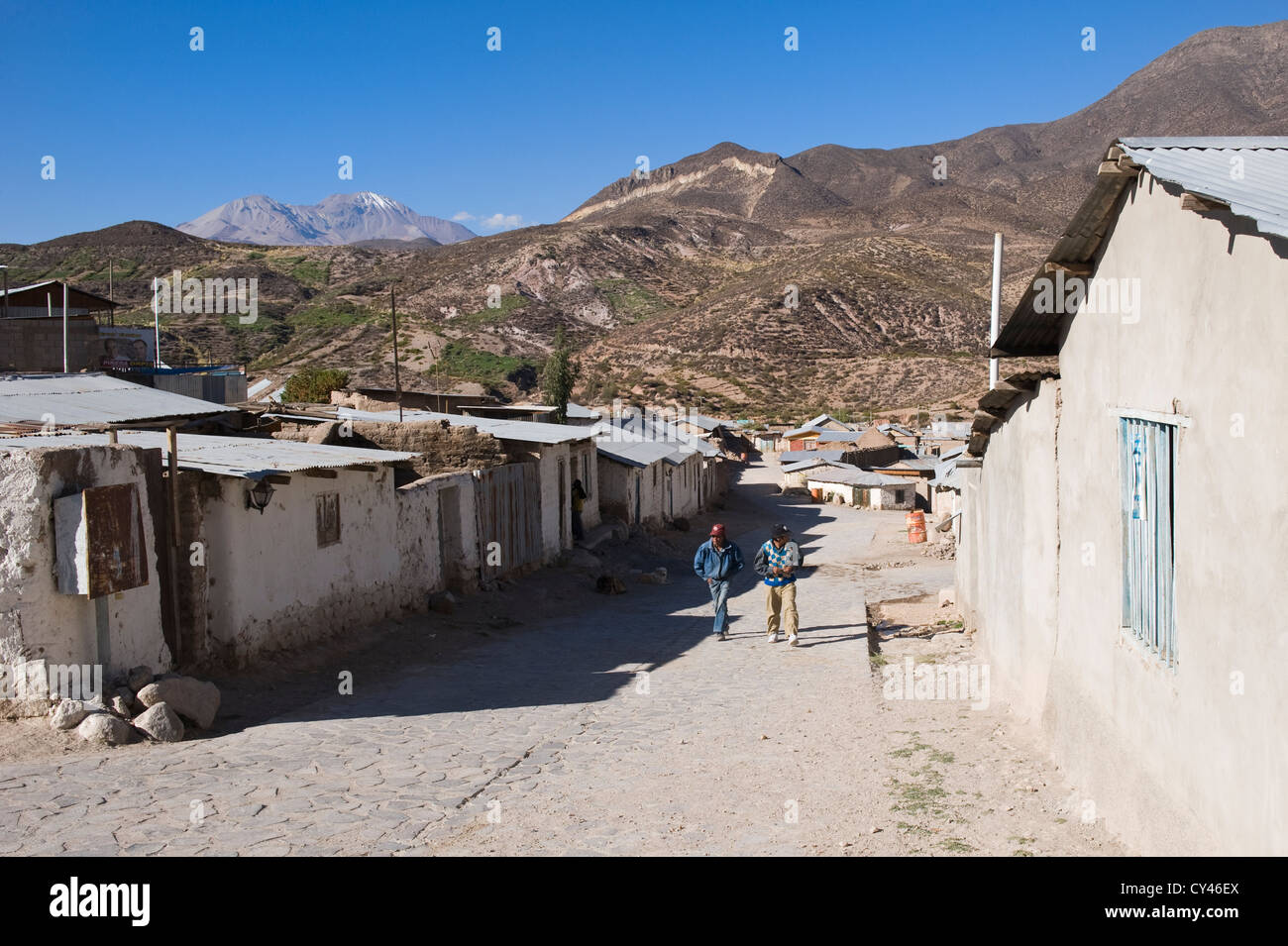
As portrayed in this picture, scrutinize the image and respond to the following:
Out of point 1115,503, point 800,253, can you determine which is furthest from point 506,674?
point 800,253

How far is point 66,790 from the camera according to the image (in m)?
6.81

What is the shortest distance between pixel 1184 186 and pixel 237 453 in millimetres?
9413

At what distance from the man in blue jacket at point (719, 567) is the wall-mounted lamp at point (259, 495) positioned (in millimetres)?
5637

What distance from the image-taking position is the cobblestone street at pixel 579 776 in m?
6.27

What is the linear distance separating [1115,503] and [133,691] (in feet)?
23.9

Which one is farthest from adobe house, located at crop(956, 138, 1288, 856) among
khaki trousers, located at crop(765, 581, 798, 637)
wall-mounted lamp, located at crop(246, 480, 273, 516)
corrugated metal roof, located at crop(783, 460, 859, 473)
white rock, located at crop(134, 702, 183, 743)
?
corrugated metal roof, located at crop(783, 460, 859, 473)

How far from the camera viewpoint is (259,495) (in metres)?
10.5

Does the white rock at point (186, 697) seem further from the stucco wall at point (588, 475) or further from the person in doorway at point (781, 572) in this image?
the stucco wall at point (588, 475)

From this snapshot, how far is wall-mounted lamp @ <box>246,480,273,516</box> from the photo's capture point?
10.4 meters
